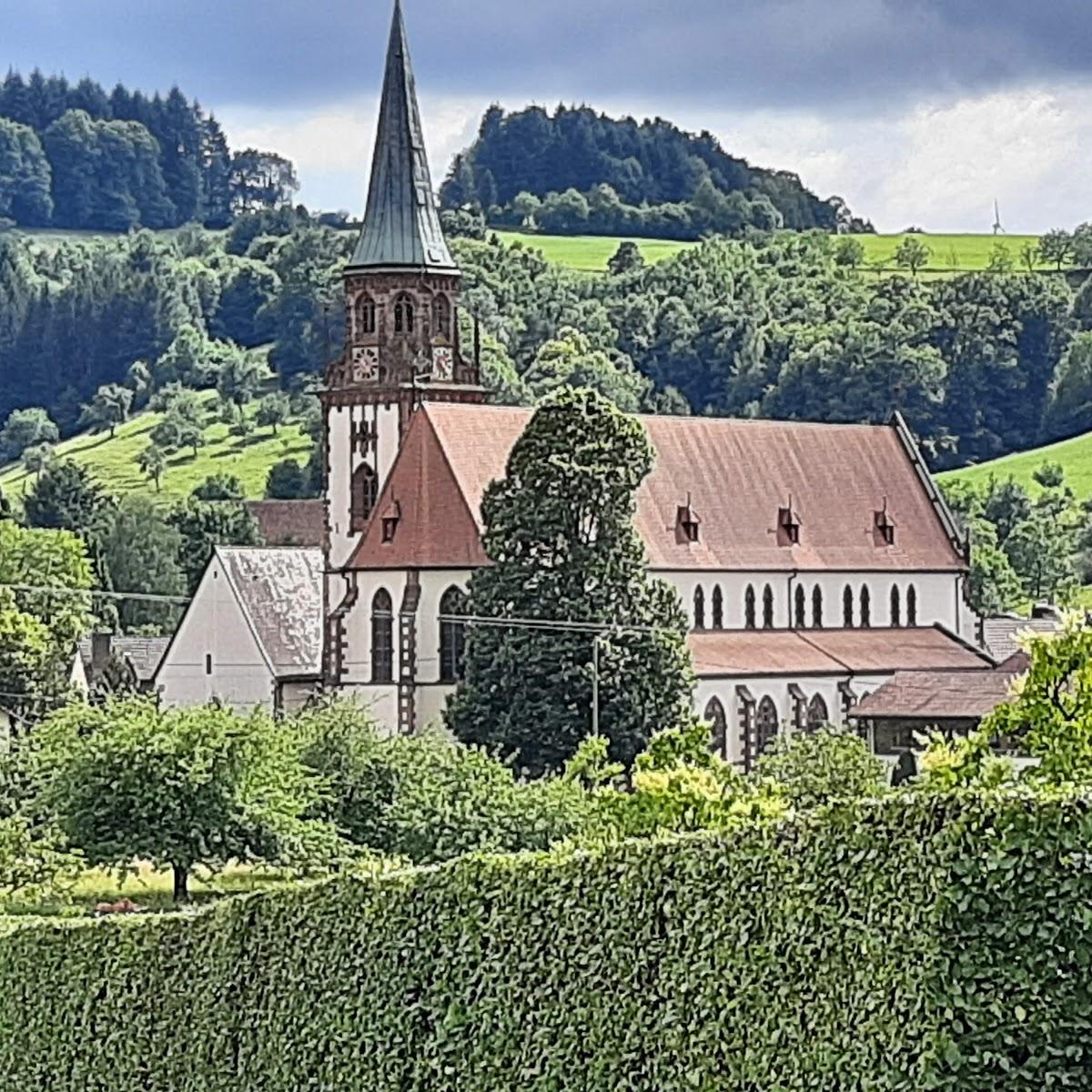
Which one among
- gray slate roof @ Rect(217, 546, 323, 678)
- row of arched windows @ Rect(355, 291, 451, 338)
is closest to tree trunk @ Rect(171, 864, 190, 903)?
gray slate roof @ Rect(217, 546, 323, 678)

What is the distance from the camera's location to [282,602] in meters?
99.7

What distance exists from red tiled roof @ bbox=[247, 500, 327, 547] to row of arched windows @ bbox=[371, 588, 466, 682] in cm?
5021

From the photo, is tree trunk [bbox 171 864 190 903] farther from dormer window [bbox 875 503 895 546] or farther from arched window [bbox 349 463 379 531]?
dormer window [bbox 875 503 895 546]

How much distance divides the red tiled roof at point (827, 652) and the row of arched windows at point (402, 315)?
12.8 meters

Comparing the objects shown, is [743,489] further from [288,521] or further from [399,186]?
[288,521]

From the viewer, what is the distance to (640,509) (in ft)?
311

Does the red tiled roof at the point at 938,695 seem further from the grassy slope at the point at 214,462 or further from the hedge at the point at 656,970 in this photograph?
the grassy slope at the point at 214,462

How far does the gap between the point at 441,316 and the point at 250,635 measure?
483 inches

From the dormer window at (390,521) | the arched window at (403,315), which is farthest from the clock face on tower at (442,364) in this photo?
the dormer window at (390,521)

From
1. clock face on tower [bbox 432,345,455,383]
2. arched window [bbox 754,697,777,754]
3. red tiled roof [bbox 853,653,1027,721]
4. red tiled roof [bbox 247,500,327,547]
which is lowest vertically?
arched window [bbox 754,697,777,754]

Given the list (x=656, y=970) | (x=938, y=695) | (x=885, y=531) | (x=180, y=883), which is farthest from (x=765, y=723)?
(x=656, y=970)

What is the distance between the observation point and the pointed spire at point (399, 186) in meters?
96.3

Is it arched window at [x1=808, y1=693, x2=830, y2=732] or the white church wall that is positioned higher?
the white church wall

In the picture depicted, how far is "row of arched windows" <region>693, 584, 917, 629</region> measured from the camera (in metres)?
95.8
